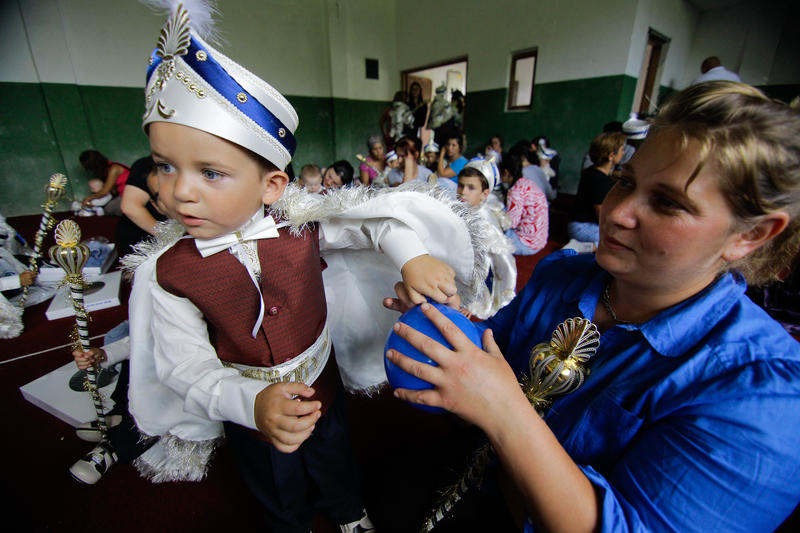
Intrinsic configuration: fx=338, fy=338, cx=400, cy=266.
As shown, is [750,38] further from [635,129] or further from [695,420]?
[695,420]

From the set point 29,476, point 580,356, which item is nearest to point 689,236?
point 580,356

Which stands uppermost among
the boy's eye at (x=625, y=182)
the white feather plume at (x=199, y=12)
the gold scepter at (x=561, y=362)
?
the white feather plume at (x=199, y=12)

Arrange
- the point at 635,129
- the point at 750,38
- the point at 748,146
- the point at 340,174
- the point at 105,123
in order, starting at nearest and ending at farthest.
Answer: the point at 748,146
the point at 635,129
the point at 340,174
the point at 750,38
the point at 105,123

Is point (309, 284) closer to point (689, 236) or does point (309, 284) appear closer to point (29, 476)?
point (689, 236)

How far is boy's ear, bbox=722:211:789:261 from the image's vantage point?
0.54m

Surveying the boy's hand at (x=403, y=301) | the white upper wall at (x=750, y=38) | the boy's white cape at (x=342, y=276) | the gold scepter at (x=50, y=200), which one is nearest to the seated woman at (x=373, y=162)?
the gold scepter at (x=50, y=200)

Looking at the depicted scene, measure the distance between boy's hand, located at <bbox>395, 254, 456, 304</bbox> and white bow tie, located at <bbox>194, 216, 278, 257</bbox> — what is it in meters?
0.36

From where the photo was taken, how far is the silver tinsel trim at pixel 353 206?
0.90m

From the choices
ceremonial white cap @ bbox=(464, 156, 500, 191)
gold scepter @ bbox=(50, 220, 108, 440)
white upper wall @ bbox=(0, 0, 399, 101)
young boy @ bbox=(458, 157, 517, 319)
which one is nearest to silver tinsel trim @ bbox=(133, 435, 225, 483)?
gold scepter @ bbox=(50, 220, 108, 440)

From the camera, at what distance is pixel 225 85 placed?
70 cm

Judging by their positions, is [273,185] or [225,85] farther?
[273,185]

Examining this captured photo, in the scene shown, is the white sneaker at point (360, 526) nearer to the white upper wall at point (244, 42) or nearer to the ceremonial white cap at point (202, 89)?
the ceremonial white cap at point (202, 89)

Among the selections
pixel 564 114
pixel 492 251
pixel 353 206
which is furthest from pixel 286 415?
pixel 564 114

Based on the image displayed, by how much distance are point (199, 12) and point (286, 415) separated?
2.88 ft
